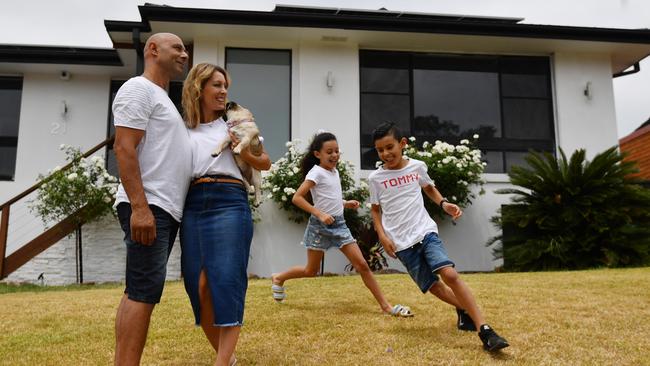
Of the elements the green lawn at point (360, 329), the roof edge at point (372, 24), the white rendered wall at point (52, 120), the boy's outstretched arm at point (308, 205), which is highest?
the roof edge at point (372, 24)

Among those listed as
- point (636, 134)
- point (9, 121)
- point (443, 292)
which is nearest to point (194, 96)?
point (443, 292)

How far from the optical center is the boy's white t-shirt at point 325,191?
18.4 ft

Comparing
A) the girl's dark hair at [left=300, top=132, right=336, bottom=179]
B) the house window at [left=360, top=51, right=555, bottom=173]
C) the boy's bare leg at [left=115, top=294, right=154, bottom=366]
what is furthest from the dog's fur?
the house window at [left=360, top=51, right=555, bottom=173]

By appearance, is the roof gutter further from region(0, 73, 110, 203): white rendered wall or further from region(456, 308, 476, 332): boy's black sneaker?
region(0, 73, 110, 203): white rendered wall

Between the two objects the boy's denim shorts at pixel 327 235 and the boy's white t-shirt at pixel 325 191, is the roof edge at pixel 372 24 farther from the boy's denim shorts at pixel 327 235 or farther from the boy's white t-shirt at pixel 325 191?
the boy's denim shorts at pixel 327 235

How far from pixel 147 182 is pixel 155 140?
209 mm

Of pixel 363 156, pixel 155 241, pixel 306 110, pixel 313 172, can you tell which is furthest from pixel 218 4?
pixel 155 241

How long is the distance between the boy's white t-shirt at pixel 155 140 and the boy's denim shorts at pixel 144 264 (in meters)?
0.10

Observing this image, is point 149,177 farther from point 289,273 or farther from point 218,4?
point 218,4

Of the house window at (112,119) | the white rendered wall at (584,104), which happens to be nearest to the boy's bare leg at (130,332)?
the house window at (112,119)

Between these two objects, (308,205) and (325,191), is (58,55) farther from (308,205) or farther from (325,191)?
(308,205)

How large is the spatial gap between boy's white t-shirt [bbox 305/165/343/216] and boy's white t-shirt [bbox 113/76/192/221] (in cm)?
283

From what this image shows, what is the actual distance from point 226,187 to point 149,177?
0.42 metres

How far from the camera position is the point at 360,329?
14.5ft
